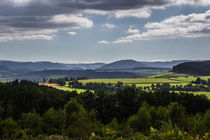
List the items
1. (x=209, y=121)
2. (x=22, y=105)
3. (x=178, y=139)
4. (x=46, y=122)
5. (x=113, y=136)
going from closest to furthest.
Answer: (x=178, y=139), (x=113, y=136), (x=209, y=121), (x=46, y=122), (x=22, y=105)

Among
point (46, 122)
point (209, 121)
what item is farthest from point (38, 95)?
point (209, 121)

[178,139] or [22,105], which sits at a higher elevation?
[178,139]

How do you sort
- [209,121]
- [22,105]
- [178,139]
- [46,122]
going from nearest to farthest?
[178,139], [209,121], [46,122], [22,105]

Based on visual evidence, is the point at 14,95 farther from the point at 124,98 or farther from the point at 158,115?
the point at 158,115

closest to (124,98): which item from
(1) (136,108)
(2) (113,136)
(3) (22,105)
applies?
(1) (136,108)

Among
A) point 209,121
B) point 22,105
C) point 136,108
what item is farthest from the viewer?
point 22,105

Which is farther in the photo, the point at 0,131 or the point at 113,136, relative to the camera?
the point at 0,131

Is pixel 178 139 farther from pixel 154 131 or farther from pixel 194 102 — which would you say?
pixel 194 102

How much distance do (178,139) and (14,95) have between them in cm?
10413

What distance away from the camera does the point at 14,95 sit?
103m

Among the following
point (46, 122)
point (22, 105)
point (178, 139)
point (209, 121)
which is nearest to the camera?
point (178, 139)

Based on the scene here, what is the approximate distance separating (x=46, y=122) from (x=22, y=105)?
5072 cm

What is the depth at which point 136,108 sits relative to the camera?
95312 millimetres

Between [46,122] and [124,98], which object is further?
[124,98]
